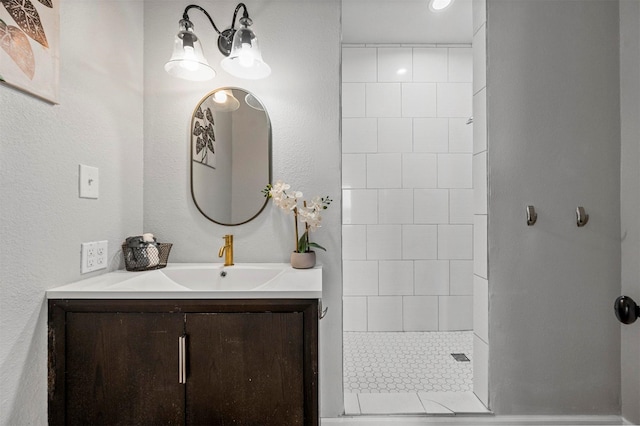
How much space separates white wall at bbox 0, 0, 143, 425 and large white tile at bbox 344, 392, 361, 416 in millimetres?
1182

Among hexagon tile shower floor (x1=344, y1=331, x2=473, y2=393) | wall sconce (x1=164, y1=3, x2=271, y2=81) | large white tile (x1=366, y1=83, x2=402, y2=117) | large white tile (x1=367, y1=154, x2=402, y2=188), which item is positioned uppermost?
large white tile (x1=366, y1=83, x2=402, y2=117)

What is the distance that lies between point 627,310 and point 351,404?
1.19m

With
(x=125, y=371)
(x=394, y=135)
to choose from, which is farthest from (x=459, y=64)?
(x=125, y=371)

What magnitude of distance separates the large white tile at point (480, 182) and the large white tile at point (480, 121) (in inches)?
1.7

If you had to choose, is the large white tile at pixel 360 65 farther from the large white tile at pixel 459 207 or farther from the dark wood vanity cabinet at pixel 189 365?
the dark wood vanity cabinet at pixel 189 365

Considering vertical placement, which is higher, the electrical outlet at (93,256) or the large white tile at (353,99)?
the large white tile at (353,99)

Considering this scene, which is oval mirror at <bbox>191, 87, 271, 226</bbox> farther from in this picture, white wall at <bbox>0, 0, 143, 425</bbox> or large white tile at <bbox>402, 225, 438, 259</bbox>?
large white tile at <bbox>402, 225, 438, 259</bbox>

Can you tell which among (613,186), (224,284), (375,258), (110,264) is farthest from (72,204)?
(613,186)

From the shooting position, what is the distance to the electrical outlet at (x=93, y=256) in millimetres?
1166

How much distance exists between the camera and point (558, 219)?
4.93 feet

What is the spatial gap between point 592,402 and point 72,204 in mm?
2413

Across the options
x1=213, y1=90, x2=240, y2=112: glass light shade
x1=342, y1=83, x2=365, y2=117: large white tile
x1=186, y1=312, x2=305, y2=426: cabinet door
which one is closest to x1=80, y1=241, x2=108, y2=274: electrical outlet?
x1=186, y1=312, x2=305, y2=426: cabinet door

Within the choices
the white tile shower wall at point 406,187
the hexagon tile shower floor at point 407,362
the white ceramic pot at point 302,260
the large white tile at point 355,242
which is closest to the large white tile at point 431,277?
the white tile shower wall at point 406,187

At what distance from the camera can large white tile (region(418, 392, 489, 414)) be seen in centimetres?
150
